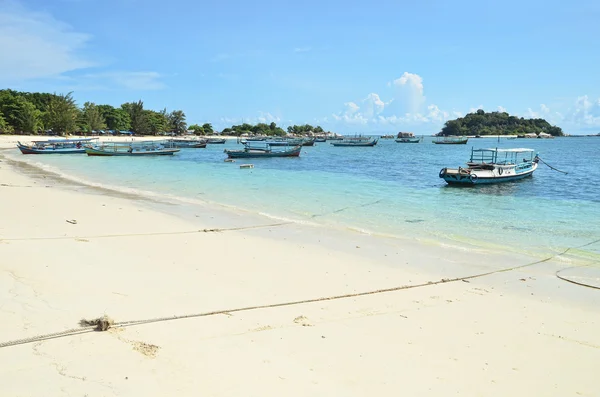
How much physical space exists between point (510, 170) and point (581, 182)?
616 centimetres

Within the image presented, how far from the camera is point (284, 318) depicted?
221 inches

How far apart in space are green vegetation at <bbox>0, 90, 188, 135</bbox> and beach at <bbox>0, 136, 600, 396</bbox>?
267 ft

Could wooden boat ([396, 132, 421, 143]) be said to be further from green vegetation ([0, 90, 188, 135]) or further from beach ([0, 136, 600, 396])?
beach ([0, 136, 600, 396])

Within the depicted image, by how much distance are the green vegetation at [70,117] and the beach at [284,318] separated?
81301 millimetres

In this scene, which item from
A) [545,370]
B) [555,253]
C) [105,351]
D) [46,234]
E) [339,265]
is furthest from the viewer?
[555,253]

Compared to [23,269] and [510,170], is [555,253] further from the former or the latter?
[510,170]

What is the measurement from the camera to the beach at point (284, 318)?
4.02 meters

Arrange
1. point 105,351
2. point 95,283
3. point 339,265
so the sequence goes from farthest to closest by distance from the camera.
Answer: point 339,265
point 95,283
point 105,351

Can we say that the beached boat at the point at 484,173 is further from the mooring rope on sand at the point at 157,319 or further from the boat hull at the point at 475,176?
the mooring rope on sand at the point at 157,319

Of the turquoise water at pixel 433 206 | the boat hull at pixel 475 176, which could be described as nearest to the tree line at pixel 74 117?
the turquoise water at pixel 433 206

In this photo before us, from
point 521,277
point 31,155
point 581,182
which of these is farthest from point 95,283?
point 31,155

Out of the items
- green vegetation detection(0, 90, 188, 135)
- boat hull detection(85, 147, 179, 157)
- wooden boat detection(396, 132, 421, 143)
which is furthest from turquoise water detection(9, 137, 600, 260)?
wooden boat detection(396, 132, 421, 143)

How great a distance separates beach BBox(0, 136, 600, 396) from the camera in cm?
402

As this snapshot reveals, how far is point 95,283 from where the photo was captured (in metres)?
6.36
